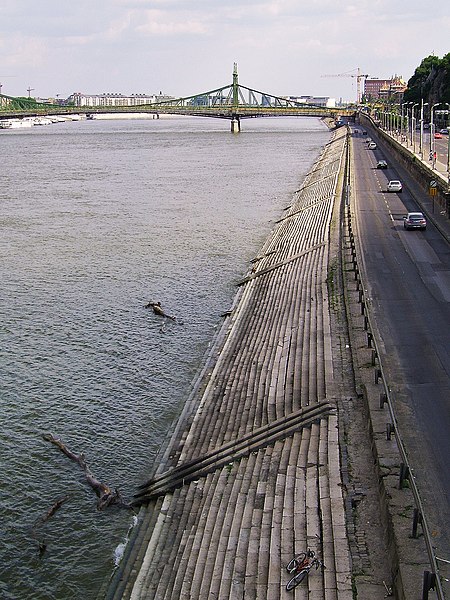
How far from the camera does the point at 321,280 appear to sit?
103ft

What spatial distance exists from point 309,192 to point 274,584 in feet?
178

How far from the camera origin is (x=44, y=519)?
55.3ft

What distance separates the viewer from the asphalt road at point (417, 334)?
1485 centimetres

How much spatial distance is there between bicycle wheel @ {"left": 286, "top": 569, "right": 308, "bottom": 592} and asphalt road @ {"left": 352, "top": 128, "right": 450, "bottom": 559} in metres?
2.00

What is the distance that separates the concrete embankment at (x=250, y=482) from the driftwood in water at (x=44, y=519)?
1.64m

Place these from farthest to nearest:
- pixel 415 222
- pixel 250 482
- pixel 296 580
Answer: pixel 415 222 < pixel 250 482 < pixel 296 580

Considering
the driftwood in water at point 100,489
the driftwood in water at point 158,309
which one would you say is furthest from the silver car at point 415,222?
the driftwood in water at point 100,489

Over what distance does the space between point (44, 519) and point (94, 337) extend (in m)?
12.1

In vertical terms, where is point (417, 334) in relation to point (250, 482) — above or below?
above

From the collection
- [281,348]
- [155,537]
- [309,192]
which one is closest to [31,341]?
[281,348]

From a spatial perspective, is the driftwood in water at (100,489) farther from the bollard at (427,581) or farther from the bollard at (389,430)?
the bollard at (427,581)

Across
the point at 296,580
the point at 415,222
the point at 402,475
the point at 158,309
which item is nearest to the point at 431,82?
the point at 415,222

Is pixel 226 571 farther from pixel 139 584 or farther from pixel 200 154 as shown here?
pixel 200 154

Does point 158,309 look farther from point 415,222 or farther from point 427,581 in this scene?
point 427,581
